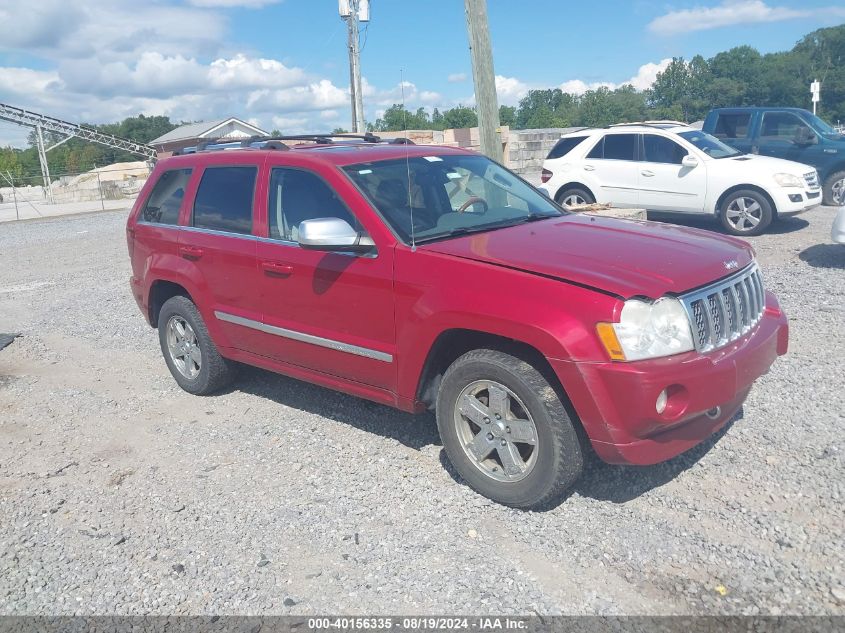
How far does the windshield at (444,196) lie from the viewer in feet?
14.6

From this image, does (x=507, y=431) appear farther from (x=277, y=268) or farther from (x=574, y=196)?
(x=574, y=196)

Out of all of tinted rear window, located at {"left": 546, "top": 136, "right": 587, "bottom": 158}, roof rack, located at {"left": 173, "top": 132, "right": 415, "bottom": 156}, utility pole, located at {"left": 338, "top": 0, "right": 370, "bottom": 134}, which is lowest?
tinted rear window, located at {"left": 546, "top": 136, "right": 587, "bottom": 158}

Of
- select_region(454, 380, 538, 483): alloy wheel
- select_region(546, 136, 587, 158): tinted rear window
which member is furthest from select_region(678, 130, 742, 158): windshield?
select_region(454, 380, 538, 483): alloy wheel

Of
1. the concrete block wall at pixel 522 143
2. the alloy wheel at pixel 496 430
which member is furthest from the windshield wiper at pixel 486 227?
the concrete block wall at pixel 522 143

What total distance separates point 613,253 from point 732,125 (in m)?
12.7

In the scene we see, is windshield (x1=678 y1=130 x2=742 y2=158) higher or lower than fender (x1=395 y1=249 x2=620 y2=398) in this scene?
higher

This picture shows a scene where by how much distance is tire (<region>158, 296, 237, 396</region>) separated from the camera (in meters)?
5.73

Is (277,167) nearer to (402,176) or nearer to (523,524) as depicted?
(402,176)

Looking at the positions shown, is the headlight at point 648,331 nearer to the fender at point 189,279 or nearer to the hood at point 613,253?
the hood at point 613,253

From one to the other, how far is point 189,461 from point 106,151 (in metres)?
72.2

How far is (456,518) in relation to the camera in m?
3.89

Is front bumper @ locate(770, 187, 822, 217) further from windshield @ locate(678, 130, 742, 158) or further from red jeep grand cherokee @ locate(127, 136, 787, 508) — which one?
red jeep grand cherokee @ locate(127, 136, 787, 508)

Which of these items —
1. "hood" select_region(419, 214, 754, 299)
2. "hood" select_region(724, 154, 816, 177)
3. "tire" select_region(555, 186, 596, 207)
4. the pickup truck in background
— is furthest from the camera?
the pickup truck in background

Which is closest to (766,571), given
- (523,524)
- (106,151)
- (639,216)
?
(523,524)
